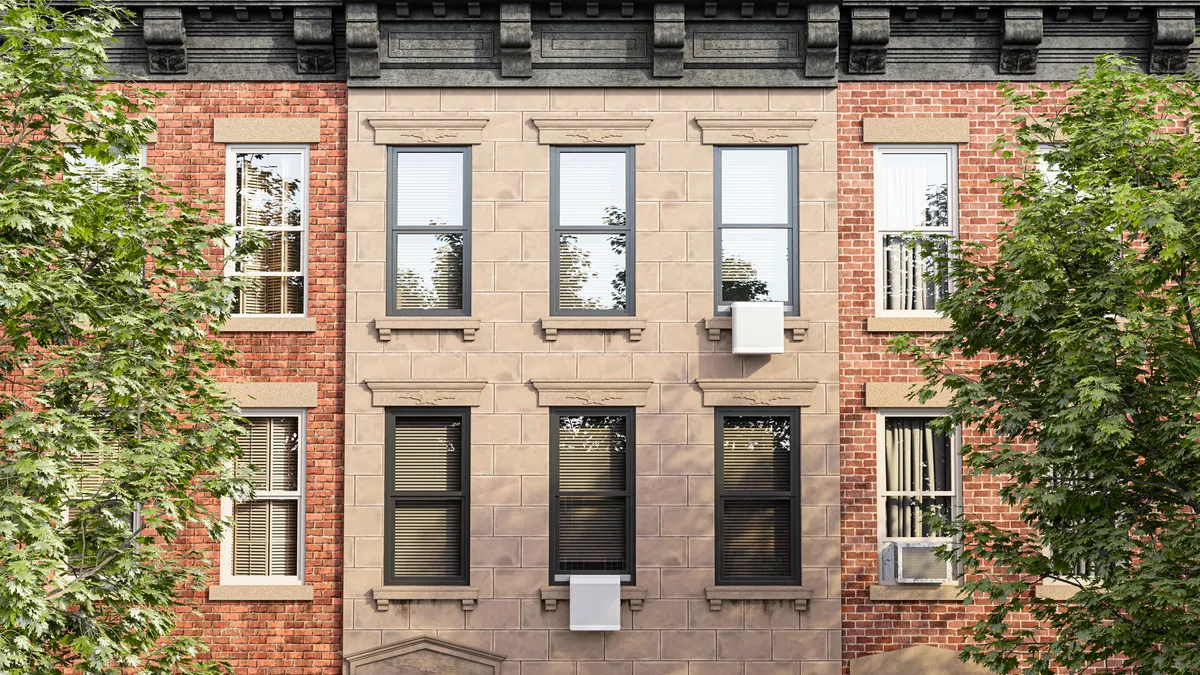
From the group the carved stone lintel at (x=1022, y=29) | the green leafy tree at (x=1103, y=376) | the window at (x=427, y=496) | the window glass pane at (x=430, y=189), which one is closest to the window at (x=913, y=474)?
the green leafy tree at (x=1103, y=376)

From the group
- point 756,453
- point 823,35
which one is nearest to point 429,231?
point 756,453

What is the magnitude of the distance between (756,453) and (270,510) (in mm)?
5726

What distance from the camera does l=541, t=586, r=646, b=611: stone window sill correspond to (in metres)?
11.4

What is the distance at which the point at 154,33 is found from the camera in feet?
38.7

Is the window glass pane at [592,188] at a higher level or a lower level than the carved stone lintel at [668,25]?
lower

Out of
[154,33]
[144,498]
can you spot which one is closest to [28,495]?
[144,498]

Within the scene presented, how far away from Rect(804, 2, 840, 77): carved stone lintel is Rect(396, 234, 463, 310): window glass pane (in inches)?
191

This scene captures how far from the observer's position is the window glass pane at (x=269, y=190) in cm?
1213

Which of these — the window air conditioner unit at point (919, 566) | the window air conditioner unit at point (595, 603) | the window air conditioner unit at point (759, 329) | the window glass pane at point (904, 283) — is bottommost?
the window air conditioner unit at point (595, 603)

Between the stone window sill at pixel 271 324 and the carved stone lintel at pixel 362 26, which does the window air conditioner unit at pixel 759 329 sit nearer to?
the stone window sill at pixel 271 324

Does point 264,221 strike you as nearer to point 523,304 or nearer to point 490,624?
point 523,304

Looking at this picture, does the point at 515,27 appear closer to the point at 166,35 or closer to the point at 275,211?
the point at 275,211

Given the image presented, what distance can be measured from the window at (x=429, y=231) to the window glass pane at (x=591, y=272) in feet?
3.78

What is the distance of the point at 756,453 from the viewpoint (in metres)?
11.8
